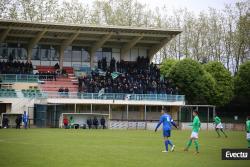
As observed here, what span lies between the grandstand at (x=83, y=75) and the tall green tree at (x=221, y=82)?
7.42 m

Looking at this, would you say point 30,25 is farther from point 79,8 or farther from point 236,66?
point 236,66

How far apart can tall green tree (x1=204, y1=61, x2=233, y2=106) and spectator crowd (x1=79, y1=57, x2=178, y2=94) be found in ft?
25.0

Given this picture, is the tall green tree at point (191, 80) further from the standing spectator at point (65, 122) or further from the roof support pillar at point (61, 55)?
the standing spectator at point (65, 122)

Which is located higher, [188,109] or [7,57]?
[7,57]

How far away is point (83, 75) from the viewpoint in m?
70.1

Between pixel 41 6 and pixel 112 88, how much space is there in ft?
75.3

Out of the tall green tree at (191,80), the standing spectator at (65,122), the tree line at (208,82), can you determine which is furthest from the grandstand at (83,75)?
the tree line at (208,82)

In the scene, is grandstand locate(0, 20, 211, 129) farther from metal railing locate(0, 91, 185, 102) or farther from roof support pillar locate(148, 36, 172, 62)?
roof support pillar locate(148, 36, 172, 62)

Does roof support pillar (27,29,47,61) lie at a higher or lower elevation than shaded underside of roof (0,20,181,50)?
lower

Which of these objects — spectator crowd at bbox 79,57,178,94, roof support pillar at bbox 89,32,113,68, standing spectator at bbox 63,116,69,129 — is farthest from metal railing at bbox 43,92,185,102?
roof support pillar at bbox 89,32,113,68

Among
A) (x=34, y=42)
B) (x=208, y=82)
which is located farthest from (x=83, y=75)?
(x=208, y=82)

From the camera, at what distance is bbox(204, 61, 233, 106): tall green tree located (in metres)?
75.1

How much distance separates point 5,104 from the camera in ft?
196

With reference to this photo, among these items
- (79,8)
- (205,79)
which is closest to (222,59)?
(205,79)
